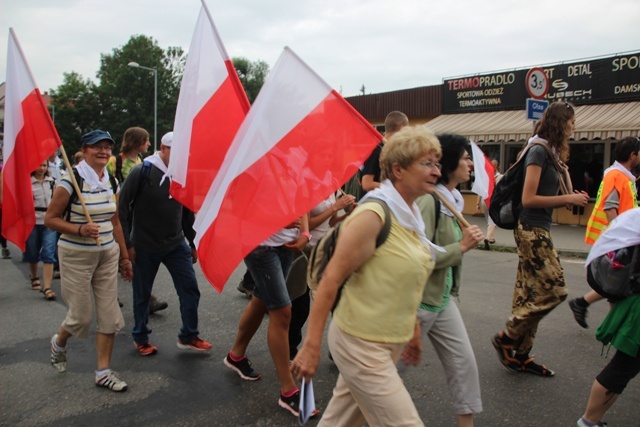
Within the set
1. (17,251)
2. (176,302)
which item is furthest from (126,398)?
(17,251)

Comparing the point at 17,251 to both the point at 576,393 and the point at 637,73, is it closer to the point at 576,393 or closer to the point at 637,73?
the point at 576,393

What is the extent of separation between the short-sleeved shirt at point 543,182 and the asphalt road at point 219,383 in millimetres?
1153

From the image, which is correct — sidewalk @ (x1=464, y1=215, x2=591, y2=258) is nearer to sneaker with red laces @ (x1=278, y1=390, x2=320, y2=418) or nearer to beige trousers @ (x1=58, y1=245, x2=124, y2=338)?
sneaker with red laces @ (x1=278, y1=390, x2=320, y2=418)

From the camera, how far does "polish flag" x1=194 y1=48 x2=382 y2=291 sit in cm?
299

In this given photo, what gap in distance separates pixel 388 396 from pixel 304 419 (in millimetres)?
514

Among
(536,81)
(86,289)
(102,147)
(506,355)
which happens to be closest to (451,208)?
(506,355)

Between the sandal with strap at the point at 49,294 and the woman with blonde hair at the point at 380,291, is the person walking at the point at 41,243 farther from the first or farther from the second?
the woman with blonde hair at the point at 380,291

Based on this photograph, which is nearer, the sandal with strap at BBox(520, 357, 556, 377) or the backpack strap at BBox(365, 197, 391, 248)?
the backpack strap at BBox(365, 197, 391, 248)

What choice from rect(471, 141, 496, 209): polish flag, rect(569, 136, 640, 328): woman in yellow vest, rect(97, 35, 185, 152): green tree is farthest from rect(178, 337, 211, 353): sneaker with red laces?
rect(97, 35, 185, 152): green tree

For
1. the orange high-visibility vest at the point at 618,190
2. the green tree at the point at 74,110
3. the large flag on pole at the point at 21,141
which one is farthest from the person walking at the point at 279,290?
the green tree at the point at 74,110

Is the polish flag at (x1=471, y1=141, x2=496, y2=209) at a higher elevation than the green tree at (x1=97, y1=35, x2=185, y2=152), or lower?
lower

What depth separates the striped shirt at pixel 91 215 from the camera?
4125mm

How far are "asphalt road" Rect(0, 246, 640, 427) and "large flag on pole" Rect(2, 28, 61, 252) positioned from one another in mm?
1115

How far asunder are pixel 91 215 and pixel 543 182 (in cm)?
328
